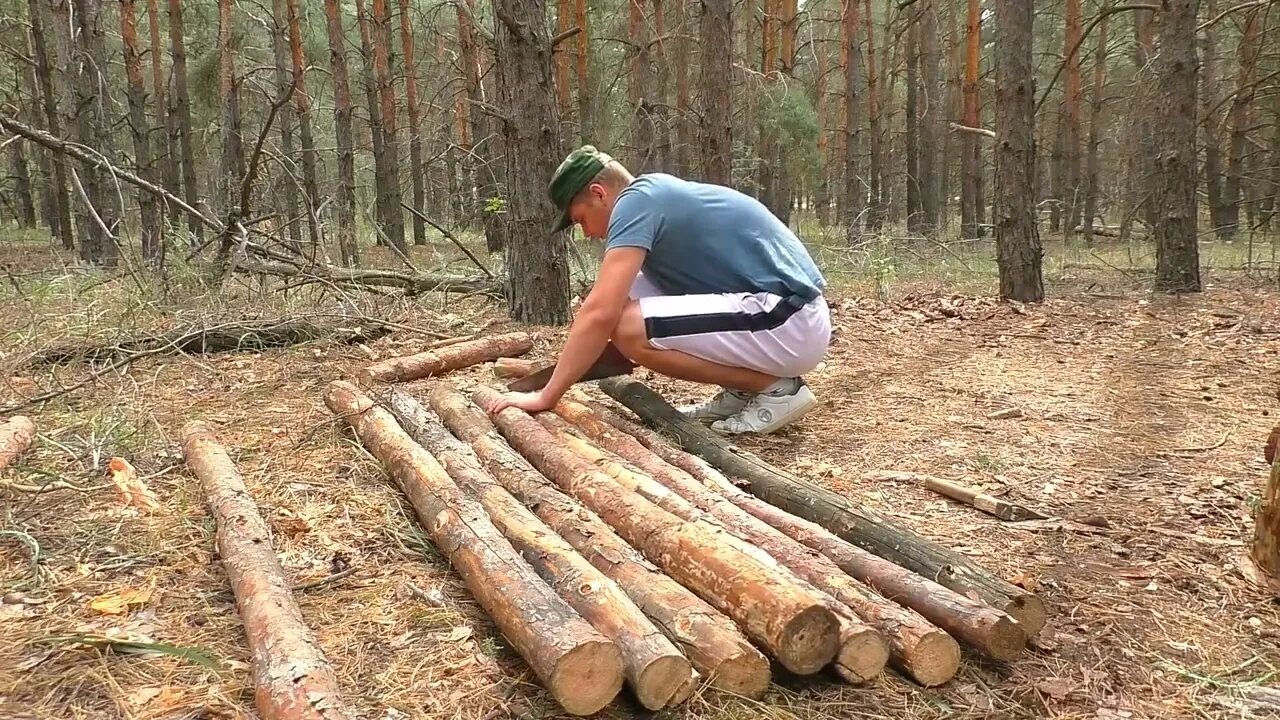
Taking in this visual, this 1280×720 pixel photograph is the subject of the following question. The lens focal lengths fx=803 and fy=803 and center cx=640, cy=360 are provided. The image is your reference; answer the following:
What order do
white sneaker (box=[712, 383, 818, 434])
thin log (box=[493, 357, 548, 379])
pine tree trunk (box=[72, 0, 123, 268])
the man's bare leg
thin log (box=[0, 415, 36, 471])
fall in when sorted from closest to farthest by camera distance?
1. thin log (box=[0, 415, 36, 471])
2. the man's bare leg
3. white sneaker (box=[712, 383, 818, 434])
4. thin log (box=[493, 357, 548, 379])
5. pine tree trunk (box=[72, 0, 123, 268])

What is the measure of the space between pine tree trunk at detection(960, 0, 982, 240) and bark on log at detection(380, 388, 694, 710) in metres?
10.8

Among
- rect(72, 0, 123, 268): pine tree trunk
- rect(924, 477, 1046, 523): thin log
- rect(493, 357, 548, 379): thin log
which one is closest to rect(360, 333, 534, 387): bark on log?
rect(493, 357, 548, 379): thin log

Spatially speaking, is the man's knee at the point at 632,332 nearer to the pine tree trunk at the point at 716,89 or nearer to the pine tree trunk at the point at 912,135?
the pine tree trunk at the point at 716,89

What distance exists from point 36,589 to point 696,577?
5.88ft

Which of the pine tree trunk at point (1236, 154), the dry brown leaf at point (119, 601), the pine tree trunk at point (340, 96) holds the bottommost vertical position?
the dry brown leaf at point (119, 601)

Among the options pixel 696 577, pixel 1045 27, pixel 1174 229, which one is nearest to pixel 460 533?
pixel 696 577

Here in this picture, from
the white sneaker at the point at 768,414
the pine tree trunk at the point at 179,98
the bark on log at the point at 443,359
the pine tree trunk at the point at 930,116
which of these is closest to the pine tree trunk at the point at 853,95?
the pine tree trunk at the point at 930,116

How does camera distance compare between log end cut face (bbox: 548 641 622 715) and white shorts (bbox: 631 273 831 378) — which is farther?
white shorts (bbox: 631 273 831 378)

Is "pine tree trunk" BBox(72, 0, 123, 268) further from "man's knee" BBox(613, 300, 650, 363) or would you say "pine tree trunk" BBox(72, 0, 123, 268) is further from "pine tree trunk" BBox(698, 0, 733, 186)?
"man's knee" BBox(613, 300, 650, 363)

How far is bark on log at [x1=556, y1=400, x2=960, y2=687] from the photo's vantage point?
1.83 m

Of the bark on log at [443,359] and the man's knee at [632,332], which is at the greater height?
the man's knee at [632,332]

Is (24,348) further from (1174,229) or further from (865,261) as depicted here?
(1174,229)

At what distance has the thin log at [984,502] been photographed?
2740mm

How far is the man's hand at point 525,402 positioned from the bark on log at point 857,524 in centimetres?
52
